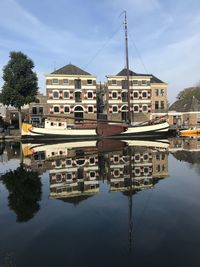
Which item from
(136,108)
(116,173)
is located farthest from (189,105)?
(116,173)

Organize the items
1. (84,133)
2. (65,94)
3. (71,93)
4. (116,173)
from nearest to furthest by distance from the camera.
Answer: (116,173)
(84,133)
(65,94)
(71,93)

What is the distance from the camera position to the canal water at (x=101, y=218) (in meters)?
5.45

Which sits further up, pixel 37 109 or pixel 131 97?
pixel 131 97

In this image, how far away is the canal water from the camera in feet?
17.9

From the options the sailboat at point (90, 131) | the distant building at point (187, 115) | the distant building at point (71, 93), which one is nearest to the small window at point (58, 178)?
the sailboat at point (90, 131)

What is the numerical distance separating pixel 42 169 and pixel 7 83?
35.1 meters

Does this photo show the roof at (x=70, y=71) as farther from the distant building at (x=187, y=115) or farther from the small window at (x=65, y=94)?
the distant building at (x=187, y=115)

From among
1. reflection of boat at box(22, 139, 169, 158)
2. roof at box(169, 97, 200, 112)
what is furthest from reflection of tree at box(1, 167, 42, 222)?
roof at box(169, 97, 200, 112)

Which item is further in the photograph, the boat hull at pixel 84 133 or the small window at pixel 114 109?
the small window at pixel 114 109

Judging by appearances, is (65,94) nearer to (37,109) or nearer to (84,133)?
(37,109)

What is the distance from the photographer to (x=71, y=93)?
5438cm

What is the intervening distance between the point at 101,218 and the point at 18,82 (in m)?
42.7

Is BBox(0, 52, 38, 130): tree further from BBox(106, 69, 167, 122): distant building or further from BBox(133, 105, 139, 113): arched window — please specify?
BBox(133, 105, 139, 113): arched window

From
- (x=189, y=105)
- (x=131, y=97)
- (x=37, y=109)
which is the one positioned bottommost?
(x=37, y=109)
